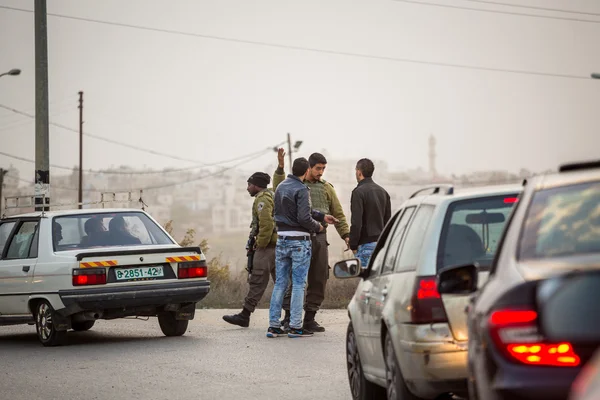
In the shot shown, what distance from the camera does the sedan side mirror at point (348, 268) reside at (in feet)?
29.1

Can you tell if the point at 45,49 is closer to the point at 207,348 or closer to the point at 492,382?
the point at 207,348

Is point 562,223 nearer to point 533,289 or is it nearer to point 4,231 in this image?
point 533,289

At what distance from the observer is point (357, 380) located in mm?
8727

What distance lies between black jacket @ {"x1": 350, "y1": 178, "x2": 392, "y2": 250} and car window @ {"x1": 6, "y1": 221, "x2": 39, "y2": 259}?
402cm

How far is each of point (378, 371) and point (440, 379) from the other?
112 centimetres

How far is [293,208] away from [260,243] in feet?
5.14

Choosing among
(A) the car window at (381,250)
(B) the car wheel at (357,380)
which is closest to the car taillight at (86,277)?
(B) the car wheel at (357,380)

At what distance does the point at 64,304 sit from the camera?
558 inches

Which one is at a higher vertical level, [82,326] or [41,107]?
[41,107]

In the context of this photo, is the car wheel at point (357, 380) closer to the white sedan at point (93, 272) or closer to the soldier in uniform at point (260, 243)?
the white sedan at point (93, 272)

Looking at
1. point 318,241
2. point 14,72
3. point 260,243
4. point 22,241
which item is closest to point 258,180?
point 260,243

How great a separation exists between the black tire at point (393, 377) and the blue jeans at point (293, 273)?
7.25 metres

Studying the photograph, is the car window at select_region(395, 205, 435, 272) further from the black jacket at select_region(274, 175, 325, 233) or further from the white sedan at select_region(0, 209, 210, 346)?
the white sedan at select_region(0, 209, 210, 346)

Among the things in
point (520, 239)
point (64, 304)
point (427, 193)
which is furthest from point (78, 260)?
point (520, 239)
